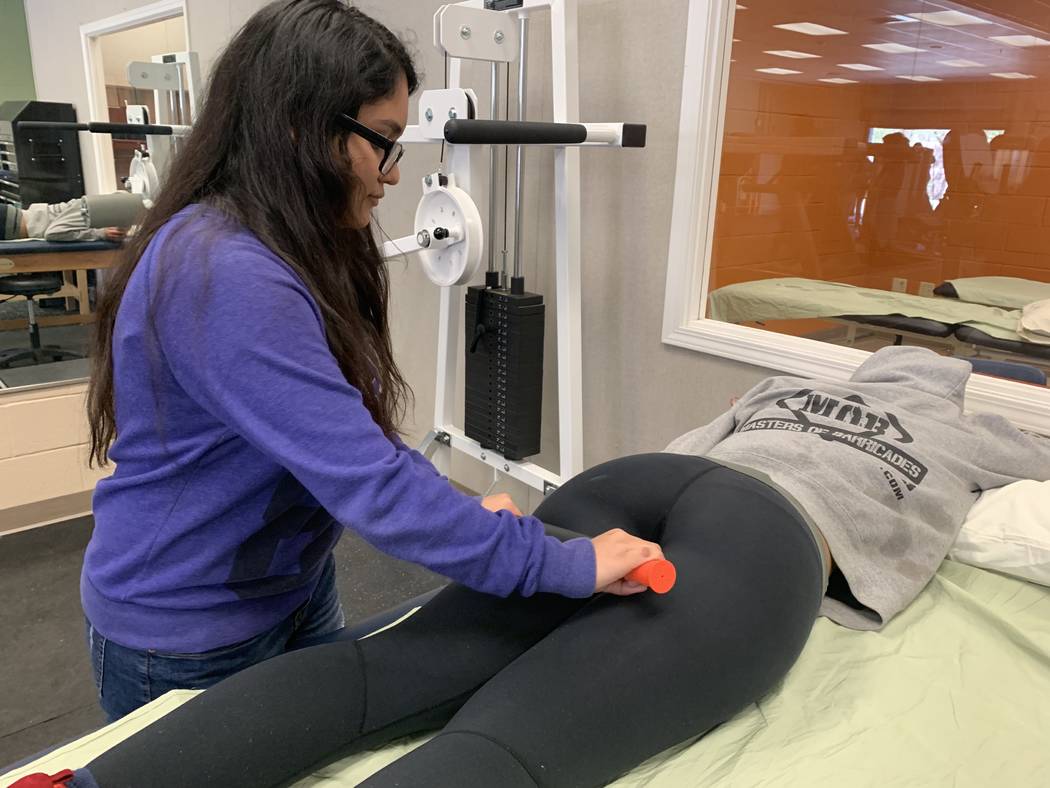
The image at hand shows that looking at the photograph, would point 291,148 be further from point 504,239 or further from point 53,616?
point 53,616

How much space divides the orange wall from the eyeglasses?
4.34 feet

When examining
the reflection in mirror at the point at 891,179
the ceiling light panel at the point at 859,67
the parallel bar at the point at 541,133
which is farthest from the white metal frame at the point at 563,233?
the ceiling light panel at the point at 859,67

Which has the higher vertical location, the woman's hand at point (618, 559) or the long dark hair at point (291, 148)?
the long dark hair at point (291, 148)

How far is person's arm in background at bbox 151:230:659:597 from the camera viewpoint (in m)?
0.70

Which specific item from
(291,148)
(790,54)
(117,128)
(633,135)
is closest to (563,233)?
(633,135)

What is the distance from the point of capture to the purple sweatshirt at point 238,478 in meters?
0.71

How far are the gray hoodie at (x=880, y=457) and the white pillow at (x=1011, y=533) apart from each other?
25 millimetres

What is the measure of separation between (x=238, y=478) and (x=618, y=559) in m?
0.41

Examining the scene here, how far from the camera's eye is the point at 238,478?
0.82 m

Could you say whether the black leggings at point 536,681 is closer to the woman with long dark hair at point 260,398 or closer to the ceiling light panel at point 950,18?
the woman with long dark hair at point 260,398

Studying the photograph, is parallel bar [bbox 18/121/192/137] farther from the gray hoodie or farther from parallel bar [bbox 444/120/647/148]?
the gray hoodie

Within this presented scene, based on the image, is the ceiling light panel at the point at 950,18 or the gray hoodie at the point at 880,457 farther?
the ceiling light panel at the point at 950,18

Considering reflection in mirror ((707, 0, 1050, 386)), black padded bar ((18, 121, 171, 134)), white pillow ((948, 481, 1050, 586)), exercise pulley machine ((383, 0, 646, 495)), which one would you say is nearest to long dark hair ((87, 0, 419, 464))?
exercise pulley machine ((383, 0, 646, 495))

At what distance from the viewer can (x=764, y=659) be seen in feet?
2.95
